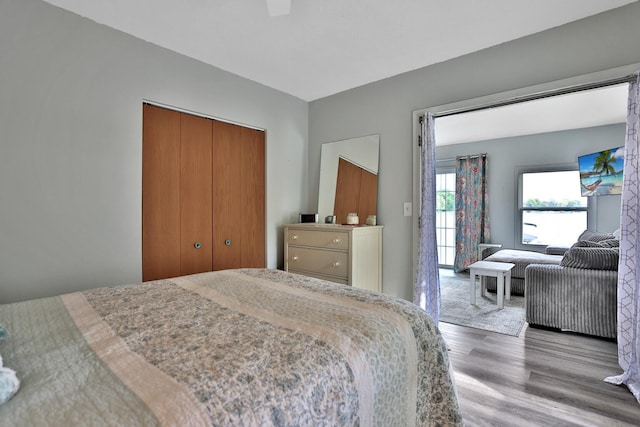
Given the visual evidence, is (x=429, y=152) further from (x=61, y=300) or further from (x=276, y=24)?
(x=61, y=300)

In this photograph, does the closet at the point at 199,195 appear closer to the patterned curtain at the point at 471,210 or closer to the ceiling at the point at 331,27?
the ceiling at the point at 331,27

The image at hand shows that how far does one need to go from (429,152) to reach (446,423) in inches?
84.0

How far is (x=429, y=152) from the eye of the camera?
280 cm

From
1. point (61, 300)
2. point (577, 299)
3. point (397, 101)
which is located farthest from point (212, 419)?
point (577, 299)

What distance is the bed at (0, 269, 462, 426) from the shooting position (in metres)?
0.64

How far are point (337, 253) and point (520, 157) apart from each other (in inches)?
177

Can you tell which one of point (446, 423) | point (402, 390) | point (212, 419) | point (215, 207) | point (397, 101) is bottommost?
point (446, 423)

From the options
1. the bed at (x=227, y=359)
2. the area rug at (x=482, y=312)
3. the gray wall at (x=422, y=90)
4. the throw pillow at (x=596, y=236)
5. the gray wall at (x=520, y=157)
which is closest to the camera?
the bed at (x=227, y=359)

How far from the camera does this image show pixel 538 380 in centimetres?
209

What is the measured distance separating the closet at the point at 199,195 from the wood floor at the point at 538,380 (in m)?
A: 2.07

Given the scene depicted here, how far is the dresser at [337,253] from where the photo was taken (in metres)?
2.81

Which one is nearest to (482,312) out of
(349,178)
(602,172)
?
(349,178)

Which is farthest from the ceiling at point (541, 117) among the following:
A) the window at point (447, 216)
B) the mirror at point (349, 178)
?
the mirror at point (349, 178)

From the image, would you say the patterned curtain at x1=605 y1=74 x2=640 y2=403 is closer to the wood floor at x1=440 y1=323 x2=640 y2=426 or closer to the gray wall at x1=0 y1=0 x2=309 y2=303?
the wood floor at x1=440 y1=323 x2=640 y2=426
